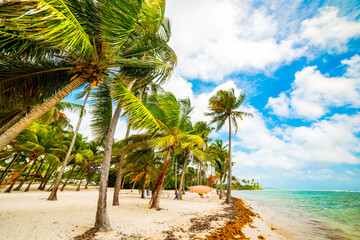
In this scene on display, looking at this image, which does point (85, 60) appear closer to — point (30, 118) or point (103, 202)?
point (30, 118)

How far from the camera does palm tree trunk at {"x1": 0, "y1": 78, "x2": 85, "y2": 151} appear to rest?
9.24 feet

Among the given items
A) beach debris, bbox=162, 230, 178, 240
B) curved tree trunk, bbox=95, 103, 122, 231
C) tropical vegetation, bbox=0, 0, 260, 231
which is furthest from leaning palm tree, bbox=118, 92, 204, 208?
beach debris, bbox=162, 230, 178, 240

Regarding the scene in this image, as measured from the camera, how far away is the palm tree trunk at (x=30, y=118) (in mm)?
2815

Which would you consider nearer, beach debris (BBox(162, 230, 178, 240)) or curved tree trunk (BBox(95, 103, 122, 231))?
beach debris (BBox(162, 230, 178, 240))

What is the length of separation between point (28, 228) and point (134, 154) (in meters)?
5.61

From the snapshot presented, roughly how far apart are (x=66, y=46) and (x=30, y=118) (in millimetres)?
1675

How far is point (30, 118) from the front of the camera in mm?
3143

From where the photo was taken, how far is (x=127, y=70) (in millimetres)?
4852

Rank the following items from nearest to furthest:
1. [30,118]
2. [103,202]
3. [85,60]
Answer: [30,118] → [85,60] → [103,202]

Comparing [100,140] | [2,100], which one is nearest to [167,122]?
[100,140]

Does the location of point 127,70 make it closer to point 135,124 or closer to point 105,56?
point 105,56

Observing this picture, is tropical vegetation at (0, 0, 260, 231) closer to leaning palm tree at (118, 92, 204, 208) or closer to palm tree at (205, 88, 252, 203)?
leaning palm tree at (118, 92, 204, 208)

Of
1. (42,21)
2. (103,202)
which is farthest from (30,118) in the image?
(103,202)

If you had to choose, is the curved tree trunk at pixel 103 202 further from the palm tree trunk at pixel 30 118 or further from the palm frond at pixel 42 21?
the palm frond at pixel 42 21
